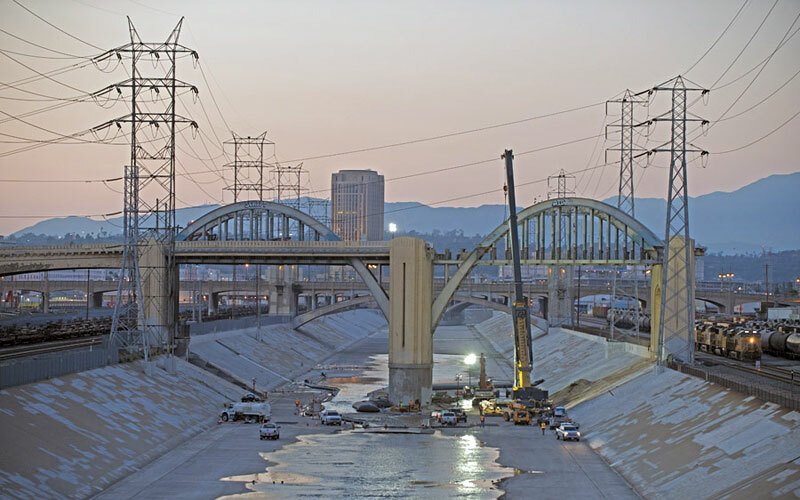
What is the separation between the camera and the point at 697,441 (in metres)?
52.2

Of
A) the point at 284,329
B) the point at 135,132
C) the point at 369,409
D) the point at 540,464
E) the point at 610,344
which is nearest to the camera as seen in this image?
the point at 540,464

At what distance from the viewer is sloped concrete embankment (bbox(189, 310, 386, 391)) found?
10069 centimetres

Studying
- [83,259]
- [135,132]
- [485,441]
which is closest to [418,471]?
[485,441]

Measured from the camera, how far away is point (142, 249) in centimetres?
8862

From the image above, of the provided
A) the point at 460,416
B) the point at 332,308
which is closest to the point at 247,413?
the point at 460,416

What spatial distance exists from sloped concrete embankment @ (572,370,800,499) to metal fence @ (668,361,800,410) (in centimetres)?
36

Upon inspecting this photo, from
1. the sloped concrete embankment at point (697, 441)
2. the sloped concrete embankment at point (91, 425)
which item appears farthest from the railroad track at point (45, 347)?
the sloped concrete embankment at point (697, 441)

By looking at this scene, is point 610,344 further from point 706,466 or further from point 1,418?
point 1,418

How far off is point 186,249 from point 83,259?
9.23 metres

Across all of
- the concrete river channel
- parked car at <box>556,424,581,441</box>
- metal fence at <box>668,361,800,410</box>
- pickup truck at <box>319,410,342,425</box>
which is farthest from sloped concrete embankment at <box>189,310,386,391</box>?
metal fence at <box>668,361,800,410</box>

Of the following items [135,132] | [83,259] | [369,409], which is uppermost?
[135,132]

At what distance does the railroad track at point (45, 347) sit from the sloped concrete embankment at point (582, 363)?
3976 centimetres

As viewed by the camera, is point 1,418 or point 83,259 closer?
point 1,418

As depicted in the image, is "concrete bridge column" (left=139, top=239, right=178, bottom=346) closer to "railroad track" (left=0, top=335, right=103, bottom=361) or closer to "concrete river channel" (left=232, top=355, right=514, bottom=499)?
"railroad track" (left=0, top=335, right=103, bottom=361)
